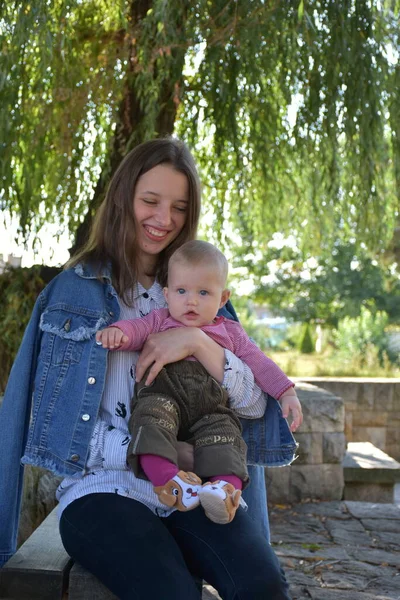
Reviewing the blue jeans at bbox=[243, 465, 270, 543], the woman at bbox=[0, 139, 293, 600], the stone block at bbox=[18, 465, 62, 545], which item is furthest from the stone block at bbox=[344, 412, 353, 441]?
the woman at bbox=[0, 139, 293, 600]

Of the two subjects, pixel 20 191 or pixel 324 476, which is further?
pixel 324 476

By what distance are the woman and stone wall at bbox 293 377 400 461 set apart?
23.2 feet

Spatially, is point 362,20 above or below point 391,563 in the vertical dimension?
above

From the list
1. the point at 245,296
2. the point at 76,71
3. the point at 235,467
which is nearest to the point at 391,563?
the point at 235,467

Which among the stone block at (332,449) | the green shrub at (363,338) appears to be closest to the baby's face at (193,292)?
the stone block at (332,449)

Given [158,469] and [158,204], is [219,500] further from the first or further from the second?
[158,204]

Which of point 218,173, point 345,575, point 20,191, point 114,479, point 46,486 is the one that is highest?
point 218,173

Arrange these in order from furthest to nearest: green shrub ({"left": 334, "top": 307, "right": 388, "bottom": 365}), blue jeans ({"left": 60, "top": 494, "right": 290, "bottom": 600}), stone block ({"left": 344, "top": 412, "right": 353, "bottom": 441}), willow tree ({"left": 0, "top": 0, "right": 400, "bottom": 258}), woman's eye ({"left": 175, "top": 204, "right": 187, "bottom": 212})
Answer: green shrub ({"left": 334, "top": 307, "right": 388, "bottom": 365}), stone block ({"left": 344, "top": 412, "right": 353, "bottom": 441}), willow tree ({"left": 0, "top": 0, "right": 400, "bottom": 258}), woman's eye ({"left": 175, "top": 204, "right": 187, "bottom": 212}), blue jeans ({"left": 60, "top": 494, "right": 290, "bottom": 600})

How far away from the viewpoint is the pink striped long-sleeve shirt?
7.91ft

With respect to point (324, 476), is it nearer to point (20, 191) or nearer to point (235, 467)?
point (20, 191)

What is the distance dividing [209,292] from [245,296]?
17728mm

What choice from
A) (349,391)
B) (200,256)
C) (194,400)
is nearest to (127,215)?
(200,256)

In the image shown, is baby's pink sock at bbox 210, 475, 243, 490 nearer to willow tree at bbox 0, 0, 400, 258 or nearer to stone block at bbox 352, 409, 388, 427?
willow tree at bbox 0, 0, 400, 258

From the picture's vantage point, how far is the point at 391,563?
4.20m
